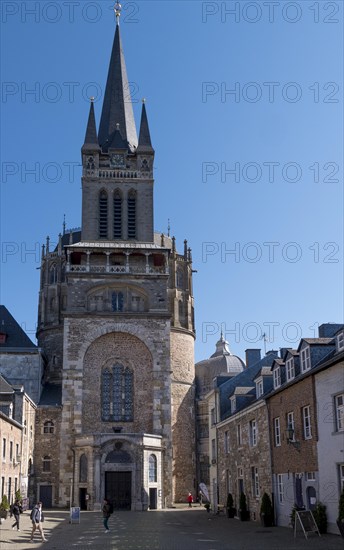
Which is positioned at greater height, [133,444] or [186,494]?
[133,444]

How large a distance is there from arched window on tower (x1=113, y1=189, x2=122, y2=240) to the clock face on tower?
251 cm

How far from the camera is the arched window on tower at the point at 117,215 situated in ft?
195

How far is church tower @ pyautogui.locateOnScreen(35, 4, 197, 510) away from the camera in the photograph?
48.1 m

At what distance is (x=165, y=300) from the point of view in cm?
5453

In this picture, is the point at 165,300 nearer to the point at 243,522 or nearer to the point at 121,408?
the point at 121,408

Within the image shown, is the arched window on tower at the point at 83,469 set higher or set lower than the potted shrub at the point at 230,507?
higher

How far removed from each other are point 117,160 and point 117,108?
6566mm

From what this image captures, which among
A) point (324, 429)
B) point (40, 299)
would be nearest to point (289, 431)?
point (324, 429)

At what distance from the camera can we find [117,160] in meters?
61.8

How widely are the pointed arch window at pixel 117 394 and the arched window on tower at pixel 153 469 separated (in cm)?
409

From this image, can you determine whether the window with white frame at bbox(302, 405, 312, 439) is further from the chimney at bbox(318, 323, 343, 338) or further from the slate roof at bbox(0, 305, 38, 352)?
the slate roof at bbox(0, 305, 38, 352)

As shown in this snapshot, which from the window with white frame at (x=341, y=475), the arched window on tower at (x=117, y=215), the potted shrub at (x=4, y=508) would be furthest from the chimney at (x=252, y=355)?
the window with white frame at (x=341, y=475)

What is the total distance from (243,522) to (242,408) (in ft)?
19.3

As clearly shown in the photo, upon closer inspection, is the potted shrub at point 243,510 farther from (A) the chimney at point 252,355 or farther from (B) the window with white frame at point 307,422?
(A) the chimney at point 252,355
